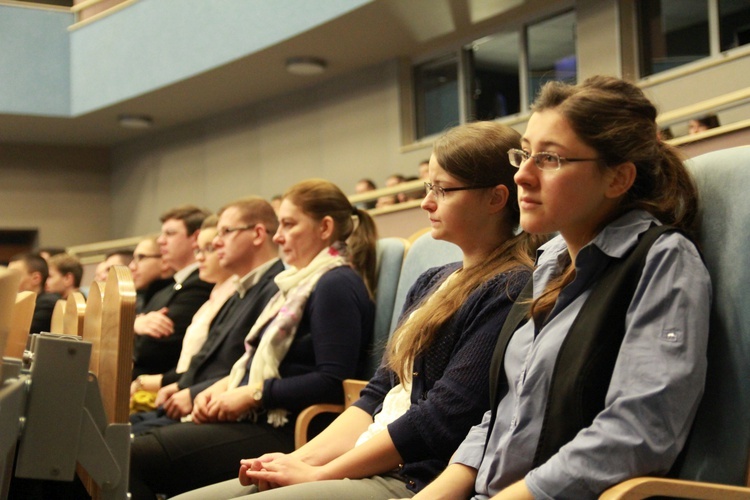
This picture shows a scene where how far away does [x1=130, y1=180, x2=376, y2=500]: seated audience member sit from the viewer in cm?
244

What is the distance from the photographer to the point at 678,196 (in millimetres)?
1481

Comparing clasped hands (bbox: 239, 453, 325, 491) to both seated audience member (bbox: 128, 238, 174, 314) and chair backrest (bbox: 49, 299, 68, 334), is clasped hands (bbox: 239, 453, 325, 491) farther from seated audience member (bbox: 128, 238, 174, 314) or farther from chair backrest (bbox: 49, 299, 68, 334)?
seated audience member (bbox: 128, 238, 174, 314)

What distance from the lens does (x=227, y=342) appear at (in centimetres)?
288

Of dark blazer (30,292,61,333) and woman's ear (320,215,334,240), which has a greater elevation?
woman's ear (320,215,334,240)

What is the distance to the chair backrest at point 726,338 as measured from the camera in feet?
4.44

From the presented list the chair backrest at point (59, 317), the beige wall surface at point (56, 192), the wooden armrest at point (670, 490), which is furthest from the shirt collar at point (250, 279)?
the beige wall surface at point (56, 192)

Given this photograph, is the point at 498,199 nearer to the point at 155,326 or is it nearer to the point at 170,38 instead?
the point at 155,326

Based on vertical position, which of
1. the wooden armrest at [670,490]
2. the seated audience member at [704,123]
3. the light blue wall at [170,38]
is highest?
the light blue wall at [170,38]

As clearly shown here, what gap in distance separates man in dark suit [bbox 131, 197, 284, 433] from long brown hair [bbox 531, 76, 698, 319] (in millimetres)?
1552

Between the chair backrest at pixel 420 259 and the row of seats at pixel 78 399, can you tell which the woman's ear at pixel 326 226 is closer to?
the chair backrest at pixel 420 259

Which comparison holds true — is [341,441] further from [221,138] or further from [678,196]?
[221,138]

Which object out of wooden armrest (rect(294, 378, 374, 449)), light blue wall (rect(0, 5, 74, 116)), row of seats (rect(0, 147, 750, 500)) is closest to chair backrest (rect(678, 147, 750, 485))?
row of seats (rect(0, 147, 750, 500))

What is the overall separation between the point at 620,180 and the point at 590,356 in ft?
1.04

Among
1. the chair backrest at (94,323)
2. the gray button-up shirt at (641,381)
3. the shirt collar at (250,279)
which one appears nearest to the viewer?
the gray button-up shirt at (641,381)
